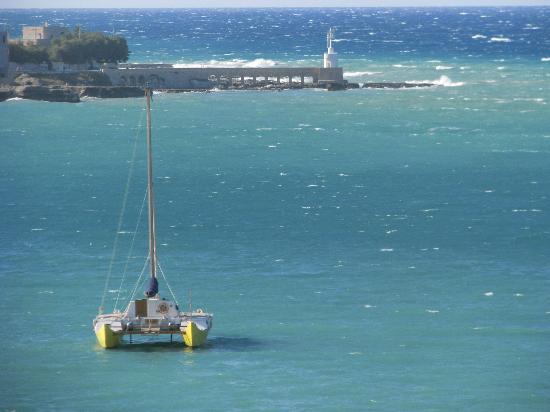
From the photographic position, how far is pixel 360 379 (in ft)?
150

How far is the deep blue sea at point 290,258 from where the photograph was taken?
149ft

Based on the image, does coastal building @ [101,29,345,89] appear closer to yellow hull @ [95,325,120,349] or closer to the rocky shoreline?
the rocky shoreline

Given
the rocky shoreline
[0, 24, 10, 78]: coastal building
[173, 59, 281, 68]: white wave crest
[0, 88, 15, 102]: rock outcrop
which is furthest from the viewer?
[173, 59, 281, 68]: white wave crest

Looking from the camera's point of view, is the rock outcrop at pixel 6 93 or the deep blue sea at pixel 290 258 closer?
the deep blue sea at pixel 290 258

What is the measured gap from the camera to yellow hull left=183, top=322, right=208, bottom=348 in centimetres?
4722

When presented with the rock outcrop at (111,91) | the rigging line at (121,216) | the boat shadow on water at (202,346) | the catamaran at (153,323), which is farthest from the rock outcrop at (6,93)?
the catamaran at (153,323)

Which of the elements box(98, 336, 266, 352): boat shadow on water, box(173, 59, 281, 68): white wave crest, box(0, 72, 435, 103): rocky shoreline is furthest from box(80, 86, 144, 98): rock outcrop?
box(98, 336, 266, 352): boat shadow on water

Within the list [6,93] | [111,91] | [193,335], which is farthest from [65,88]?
[193,335]

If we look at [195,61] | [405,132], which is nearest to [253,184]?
[405,132]

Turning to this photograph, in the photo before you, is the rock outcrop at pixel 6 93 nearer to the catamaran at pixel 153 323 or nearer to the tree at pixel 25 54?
the tree at pixel 25 54

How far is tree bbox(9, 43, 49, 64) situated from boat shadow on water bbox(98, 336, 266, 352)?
272ft

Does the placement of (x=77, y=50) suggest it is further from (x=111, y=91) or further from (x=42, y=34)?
(x=111, y=91)

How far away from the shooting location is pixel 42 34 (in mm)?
139000

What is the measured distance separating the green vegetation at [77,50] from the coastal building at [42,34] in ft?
5.20
